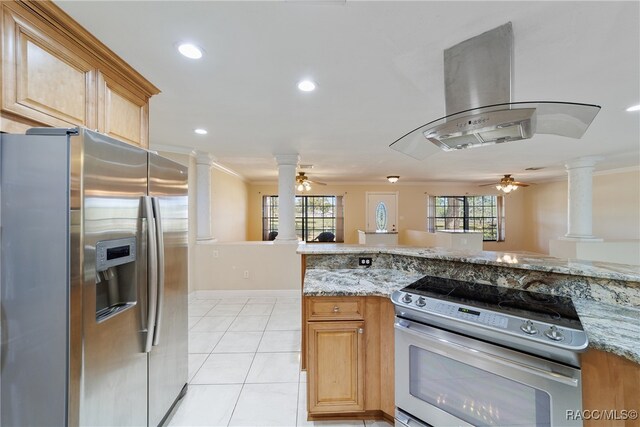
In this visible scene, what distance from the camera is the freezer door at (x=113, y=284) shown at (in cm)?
105

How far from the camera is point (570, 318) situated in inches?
45.2

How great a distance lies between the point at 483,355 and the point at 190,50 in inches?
87.8

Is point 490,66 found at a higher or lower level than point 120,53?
lower

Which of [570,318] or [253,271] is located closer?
[570,318]

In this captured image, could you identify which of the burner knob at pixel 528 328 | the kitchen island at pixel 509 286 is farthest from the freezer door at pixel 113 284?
the burner knob at pixel 528 328

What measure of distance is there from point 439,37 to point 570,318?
149 cm

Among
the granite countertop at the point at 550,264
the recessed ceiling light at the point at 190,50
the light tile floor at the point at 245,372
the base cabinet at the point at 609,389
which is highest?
the recessed ceiling light at the point at 190,50

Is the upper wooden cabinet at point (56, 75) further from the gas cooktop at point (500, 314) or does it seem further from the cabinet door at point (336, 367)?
the gas cooktop at point (500, 314)

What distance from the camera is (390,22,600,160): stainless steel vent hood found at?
1.21 meters

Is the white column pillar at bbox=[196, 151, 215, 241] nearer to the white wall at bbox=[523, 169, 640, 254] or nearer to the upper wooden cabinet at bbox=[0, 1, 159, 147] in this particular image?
the upper wooden cabinet at bbox=[0, 1, 159, 147]

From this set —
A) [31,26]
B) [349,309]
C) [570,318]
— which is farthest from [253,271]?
[570,318]

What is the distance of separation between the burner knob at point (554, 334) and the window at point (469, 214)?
25.7 feet

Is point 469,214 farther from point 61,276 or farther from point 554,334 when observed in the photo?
point 61,276

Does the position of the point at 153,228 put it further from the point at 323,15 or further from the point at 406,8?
the point at 406,8
